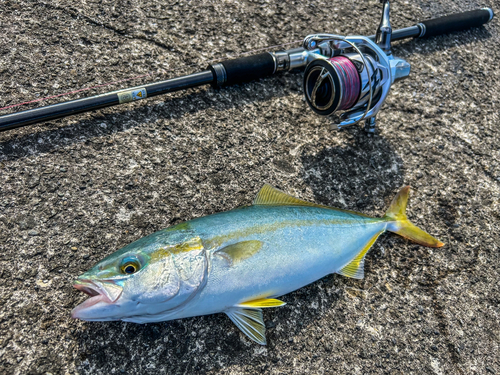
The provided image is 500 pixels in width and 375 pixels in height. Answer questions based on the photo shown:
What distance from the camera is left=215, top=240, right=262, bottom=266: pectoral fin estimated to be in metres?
1.82

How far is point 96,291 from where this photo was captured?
168cm

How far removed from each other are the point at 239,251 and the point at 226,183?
1.95ft

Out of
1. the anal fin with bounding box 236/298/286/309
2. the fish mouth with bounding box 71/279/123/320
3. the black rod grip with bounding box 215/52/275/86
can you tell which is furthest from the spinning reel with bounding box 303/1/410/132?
the fish mouth with bounding box 71/279/123/320

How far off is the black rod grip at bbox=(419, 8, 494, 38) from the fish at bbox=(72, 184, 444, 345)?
1949mm

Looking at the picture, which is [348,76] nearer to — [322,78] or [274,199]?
[322,78]

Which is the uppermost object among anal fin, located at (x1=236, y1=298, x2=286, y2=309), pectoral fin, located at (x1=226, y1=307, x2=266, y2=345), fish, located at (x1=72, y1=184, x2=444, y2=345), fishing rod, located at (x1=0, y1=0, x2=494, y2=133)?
fishing rod, located at (x1=0, y1=0, x2=494, y2=133)

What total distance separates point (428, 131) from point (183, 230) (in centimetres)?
202

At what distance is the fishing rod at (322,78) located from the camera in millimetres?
2156

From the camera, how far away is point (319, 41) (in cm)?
242

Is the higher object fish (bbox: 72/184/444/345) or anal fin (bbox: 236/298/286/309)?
fish (bbox: 72/184/444/345)

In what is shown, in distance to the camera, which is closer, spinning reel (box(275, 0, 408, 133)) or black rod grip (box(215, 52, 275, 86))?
spinning reel (box(275, 0, 408, 133))

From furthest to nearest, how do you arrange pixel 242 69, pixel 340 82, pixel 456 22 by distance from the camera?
1. pixel 456 22
2. pixel 242 69
3. pixel 340 82

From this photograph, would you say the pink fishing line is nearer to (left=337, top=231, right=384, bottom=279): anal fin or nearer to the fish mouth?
(left=337, top=231, right=384, bottom=279): anal fin

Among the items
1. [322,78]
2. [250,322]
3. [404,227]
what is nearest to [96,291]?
[250,322]
